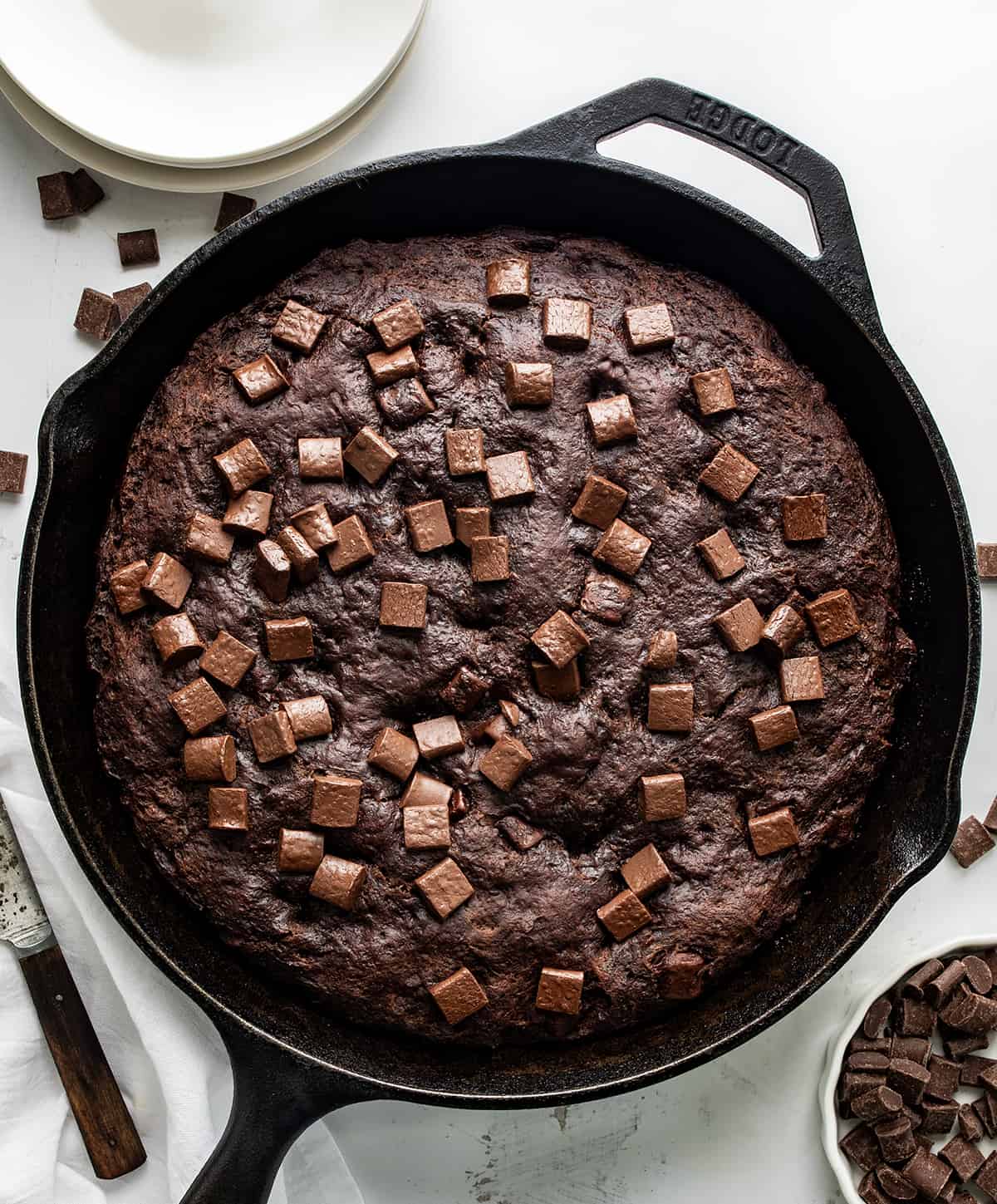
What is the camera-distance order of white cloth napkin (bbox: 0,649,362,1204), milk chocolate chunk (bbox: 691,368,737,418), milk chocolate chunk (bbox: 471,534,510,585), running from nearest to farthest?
milk chocolate chunk (bbox: 471,534,510,585)
milk chocolate chunk (bbox: 691,368,737,418)
white cloth napkin (bbox: 0,649,362,1204)

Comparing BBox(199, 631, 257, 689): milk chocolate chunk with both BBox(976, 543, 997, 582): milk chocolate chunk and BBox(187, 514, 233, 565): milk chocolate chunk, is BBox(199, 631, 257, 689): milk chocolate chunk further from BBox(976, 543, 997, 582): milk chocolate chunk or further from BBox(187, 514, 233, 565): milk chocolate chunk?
BBox(976, 543, 997, 582): milk chocolate chunk

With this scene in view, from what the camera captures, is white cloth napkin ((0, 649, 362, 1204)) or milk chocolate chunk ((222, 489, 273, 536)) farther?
white cloth napkin ((0, 649, 362, 1204))

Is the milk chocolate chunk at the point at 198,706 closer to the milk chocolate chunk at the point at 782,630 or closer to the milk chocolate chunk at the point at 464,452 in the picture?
the milk chocolate chunk at the point at 464,452

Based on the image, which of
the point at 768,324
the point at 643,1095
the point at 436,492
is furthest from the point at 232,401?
the point at 643,1095

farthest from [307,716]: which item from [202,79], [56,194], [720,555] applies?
[202,79]

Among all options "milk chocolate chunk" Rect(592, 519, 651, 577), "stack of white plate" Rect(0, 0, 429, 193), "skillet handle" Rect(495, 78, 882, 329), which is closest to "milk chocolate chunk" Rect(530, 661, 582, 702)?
"milk chocolate chunk" Rect(592, 519, 651, 577)

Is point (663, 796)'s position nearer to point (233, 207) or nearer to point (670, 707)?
point (670, 707)

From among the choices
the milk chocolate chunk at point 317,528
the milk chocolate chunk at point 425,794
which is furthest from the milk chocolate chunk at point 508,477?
the milk chocolate chunk at point 425,794
